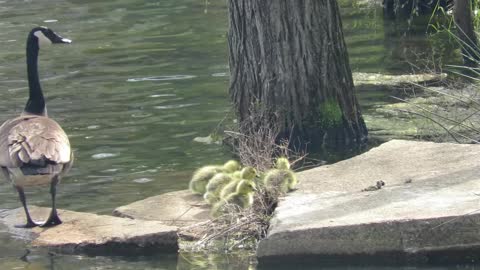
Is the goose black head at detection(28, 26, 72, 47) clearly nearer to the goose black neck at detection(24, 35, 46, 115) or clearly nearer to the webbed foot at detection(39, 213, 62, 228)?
the goose black neck at detection(24, 35, 46, 115)

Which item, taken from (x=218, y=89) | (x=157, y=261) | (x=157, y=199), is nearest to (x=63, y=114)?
(x=218, y=89)

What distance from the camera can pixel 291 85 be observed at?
381 inches

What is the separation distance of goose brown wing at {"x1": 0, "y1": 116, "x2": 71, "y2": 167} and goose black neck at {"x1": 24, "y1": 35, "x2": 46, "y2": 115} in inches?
37.4

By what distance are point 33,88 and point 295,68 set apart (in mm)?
2337

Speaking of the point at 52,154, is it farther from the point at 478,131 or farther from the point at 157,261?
the point at 478,131

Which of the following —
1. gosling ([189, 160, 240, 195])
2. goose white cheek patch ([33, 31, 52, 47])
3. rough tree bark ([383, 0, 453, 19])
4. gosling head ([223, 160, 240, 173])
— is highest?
goose white cheek patch ([33, 31, 52, 47])

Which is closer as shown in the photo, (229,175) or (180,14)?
(229,175)

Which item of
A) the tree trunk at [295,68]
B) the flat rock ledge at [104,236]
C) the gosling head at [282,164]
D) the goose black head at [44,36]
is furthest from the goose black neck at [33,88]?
the gosling head at [282,164]

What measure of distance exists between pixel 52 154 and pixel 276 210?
1.78m

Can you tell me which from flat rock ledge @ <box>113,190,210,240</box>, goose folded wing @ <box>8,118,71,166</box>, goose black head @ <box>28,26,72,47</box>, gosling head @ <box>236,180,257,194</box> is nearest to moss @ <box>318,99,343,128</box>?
flat rock ledge @ <box>113,190,210,240</box>

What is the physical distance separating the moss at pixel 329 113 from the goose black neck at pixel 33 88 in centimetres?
251

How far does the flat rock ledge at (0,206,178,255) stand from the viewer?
7.14m

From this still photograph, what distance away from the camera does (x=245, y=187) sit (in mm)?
7289

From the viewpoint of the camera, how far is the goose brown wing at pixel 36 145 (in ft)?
25.1
